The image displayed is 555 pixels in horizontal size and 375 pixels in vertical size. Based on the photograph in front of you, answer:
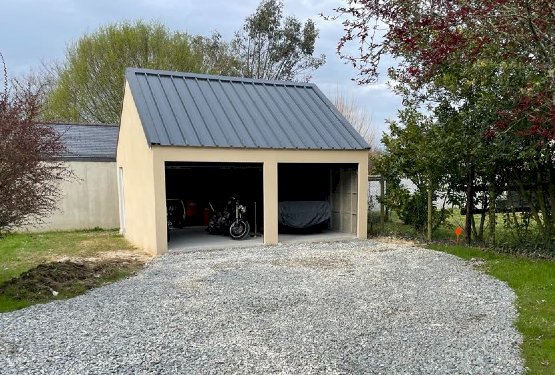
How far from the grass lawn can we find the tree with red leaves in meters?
5.10

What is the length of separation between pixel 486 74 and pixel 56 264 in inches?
319

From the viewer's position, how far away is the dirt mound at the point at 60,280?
5.92 meters

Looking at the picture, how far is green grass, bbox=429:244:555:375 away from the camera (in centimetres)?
390

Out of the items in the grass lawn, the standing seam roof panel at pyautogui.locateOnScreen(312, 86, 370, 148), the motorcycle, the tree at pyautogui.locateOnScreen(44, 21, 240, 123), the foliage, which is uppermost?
the tree at pyautogui.locateOnScreen(44, 21, 240, 123)

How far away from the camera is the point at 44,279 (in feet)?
21.1

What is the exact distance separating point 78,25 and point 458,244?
18.8 meters

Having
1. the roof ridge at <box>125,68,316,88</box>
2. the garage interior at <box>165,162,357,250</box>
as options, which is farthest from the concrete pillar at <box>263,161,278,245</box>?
the roof ridge at <box>125,68,316,88</box>

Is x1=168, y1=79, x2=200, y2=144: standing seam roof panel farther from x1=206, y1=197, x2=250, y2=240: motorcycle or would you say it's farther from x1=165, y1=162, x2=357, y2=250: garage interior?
x1=206, y1=197, x2=250, y2=240: motorcycle

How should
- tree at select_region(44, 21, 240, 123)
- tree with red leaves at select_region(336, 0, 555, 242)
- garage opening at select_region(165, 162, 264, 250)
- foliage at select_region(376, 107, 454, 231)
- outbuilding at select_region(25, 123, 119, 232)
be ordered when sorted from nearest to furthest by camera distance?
tree with red leaves at select_region(336, 0, 555, 242) < foliage at select_region(376, 107, 454, 231) < garage opening at select_region(165, 162, 264, 250) < outbuilding at select_region(25, 123, 119, 232) < tree at select_region(44, 21, 240, 123)

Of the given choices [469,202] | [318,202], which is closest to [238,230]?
[318,202]

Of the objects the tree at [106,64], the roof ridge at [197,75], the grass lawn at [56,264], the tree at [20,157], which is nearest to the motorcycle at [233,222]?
the grass lawn at [56,264]

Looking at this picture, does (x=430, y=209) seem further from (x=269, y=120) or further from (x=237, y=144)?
(x=237, y=144)

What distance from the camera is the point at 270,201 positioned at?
10102 mm

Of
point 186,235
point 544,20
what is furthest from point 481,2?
point 186,235
